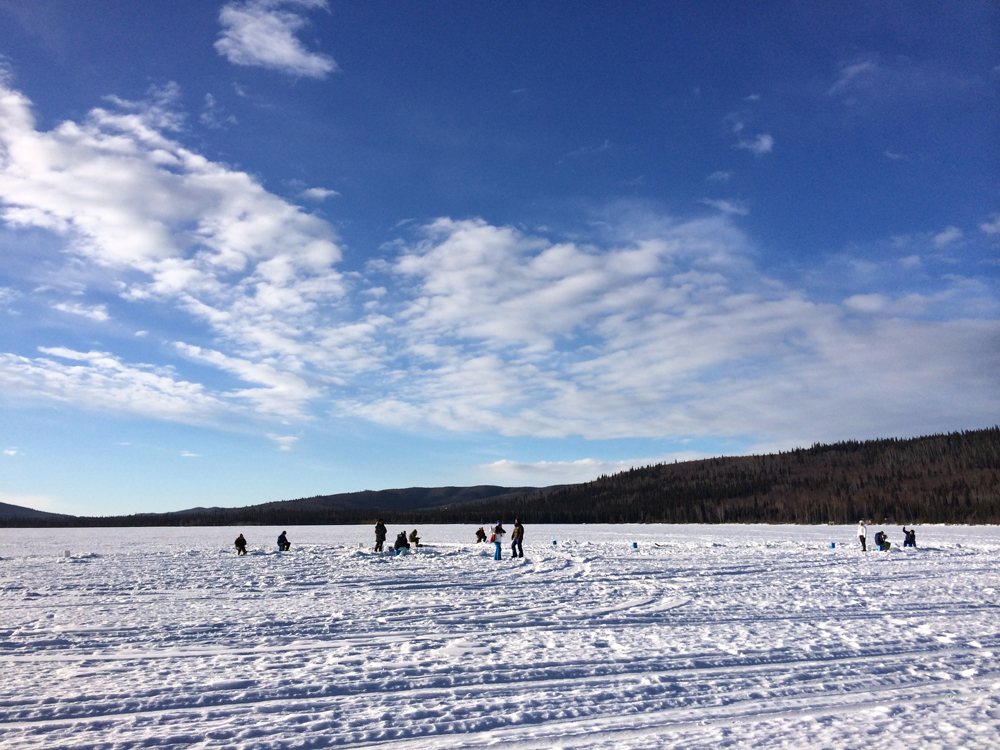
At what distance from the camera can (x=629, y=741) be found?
5703 millimetres

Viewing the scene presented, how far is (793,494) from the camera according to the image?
142 metres

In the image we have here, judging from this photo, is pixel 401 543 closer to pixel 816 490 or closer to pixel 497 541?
pixel 497 541

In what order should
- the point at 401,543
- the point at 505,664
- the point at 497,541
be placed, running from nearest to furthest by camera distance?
the point at 505,664, the point at 497,541, the point at 401,543

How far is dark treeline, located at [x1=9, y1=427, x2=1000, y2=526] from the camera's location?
346 feet

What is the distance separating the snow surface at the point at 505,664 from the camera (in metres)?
6.00

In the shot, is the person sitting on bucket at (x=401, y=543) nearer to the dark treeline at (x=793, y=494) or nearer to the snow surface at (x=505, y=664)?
the snow surface at (x=505, y=664)

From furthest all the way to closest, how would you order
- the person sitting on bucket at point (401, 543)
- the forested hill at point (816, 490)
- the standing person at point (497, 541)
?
the forested hill at point (816, 490), the person sitting on bucket at point (401, 543), the standing person at point (497, 541)

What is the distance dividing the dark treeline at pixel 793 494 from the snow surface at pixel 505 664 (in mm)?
82568

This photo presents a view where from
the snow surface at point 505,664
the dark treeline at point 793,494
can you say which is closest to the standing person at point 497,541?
the snow surface at point 505,664

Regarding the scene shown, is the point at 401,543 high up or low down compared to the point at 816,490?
down

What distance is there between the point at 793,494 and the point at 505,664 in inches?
5990

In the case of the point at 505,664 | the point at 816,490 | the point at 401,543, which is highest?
the point at 816,490

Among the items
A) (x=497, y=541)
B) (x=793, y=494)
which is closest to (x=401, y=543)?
(x=497, y=541)

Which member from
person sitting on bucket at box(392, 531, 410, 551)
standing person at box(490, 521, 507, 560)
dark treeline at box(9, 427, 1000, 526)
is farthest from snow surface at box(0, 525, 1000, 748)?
dark treeline at box(9, 427, 1000, 526)
